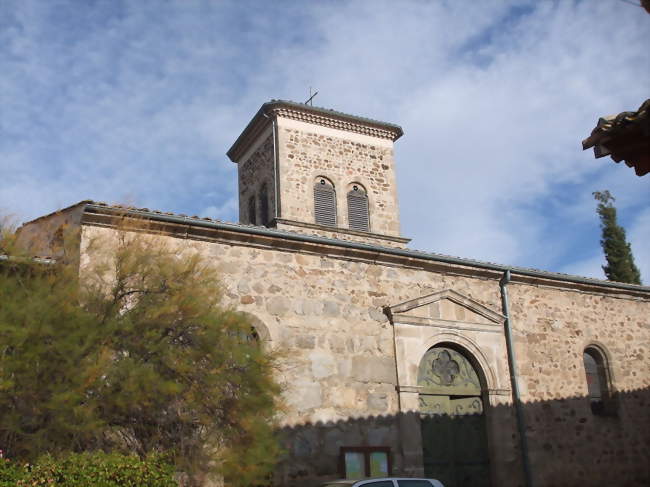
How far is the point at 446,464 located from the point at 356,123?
12548 mm

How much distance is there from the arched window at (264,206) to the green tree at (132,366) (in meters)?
12.4

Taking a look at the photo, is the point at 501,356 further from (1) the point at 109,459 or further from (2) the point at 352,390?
(1) the point at 109,459

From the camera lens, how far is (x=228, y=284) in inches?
458

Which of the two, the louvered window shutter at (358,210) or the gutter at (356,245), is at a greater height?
the louvered window shutter at (358,210)

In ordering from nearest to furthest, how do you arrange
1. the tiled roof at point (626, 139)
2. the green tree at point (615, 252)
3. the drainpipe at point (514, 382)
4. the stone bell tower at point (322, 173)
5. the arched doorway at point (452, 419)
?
the tiled roof at point (626, 139) < the arched doorway at point (452, 419) < the drainpipe at point (514, 382) < the stone bell tower at point (322, 173) < the green tree at point (615, 252)

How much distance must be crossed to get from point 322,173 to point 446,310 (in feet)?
30.2

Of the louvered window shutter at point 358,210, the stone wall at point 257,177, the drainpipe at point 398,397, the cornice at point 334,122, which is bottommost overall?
the drainpipe at point 398,397

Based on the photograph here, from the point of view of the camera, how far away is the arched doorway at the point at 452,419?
A: 13.1m

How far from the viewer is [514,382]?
14.2m

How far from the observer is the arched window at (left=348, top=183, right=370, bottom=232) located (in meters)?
22.1

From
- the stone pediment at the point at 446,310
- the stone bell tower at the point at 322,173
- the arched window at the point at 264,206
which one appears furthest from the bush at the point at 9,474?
the arched window at the point at 264,206

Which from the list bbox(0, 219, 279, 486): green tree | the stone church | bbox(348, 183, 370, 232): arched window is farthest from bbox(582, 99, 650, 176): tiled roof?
bbox(348, 183, 370, 232): arched window

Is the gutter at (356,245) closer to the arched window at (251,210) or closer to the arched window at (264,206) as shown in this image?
the arched window at (264,206)

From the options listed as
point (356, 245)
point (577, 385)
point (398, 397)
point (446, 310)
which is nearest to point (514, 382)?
point (577, 385)
